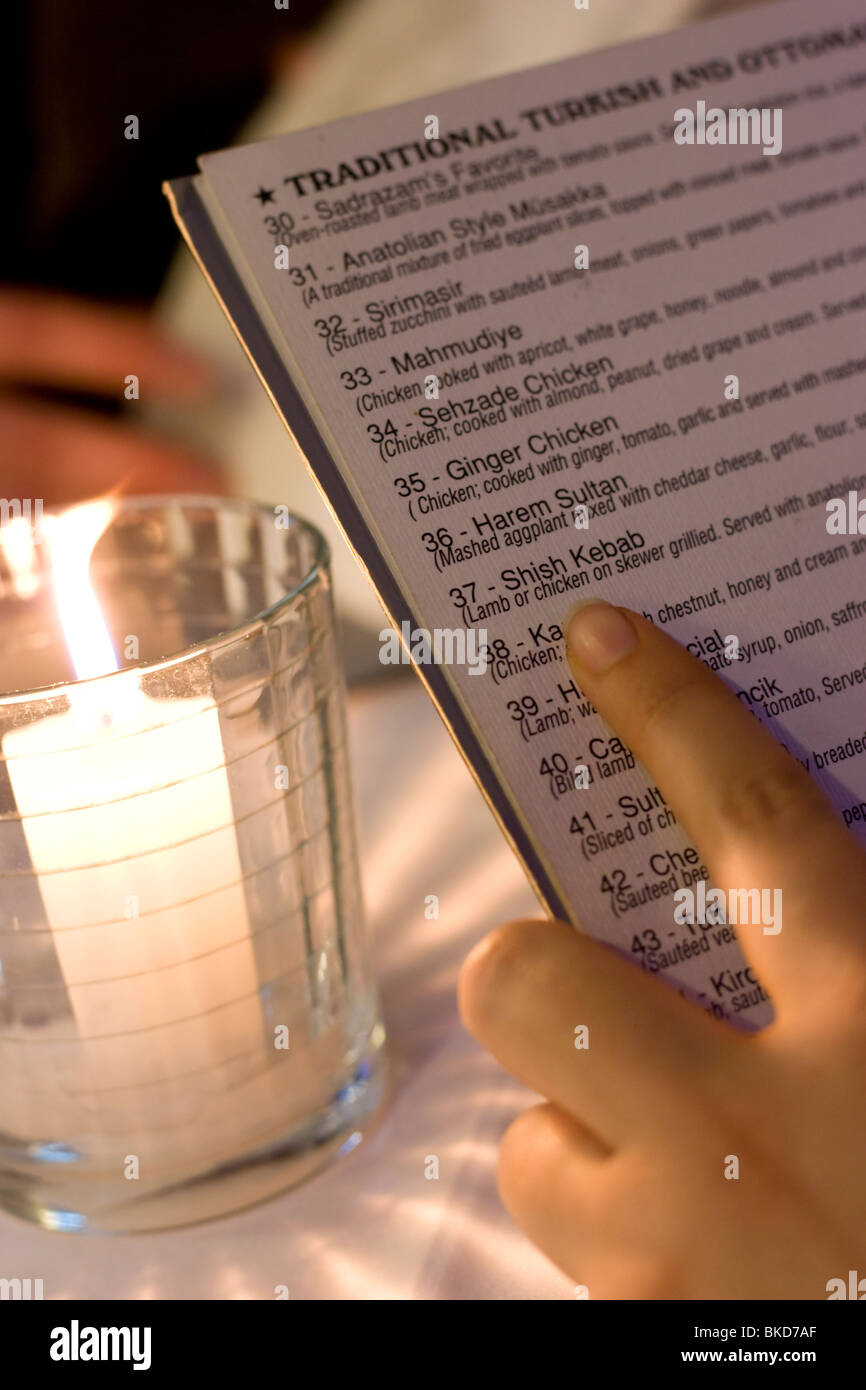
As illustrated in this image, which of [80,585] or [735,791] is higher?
[80,585]

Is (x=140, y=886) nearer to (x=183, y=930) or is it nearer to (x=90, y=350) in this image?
(x=183, y=930)

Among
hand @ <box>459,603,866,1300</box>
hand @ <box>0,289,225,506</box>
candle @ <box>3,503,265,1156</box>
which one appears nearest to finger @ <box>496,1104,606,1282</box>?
hand @ <box>459,603,866,1300</box>

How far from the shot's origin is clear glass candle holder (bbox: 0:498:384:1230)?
0.35 meters

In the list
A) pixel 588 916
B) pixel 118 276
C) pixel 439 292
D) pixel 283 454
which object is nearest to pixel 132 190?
pixel 118 276

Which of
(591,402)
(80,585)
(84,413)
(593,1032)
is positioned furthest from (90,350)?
(593,1032)

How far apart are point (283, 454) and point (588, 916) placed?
27.4 inches

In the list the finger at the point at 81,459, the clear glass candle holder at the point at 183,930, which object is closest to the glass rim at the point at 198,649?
the clear glass candle holder at the point at 183,930

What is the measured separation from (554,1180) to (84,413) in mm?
946

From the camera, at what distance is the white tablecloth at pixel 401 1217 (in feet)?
1.18

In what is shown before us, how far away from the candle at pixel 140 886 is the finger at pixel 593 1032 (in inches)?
3.8

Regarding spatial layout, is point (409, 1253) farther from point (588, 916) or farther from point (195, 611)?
point (195, 611)

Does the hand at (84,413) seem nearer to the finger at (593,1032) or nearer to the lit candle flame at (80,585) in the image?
the lit candle flame at (80,585)

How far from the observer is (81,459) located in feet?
3.33

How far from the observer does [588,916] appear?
13.0 inches
